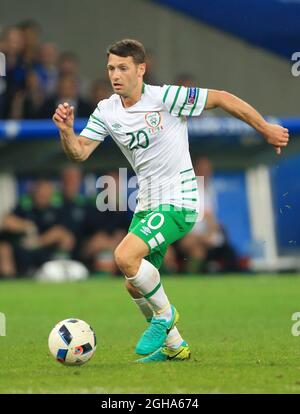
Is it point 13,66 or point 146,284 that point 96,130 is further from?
point 13,66

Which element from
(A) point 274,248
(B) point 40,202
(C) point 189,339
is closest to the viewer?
(C) point 189,339

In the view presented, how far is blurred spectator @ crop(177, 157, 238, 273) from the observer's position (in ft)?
60.7

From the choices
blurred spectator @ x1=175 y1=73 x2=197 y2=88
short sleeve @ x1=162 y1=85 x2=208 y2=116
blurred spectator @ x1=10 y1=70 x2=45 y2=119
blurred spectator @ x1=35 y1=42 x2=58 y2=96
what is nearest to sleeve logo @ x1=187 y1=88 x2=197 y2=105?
short sleeve @ x1=162 y1=85 x2=208 y2=116

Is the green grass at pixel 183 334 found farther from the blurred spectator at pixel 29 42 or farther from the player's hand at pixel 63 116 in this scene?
the blurred spectator at pixel 29 42

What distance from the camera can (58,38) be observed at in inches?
854

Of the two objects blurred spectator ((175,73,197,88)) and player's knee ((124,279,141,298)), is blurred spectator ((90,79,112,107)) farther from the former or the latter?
player's knee ((124,279,141,298))

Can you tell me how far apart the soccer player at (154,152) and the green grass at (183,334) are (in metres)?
0.38

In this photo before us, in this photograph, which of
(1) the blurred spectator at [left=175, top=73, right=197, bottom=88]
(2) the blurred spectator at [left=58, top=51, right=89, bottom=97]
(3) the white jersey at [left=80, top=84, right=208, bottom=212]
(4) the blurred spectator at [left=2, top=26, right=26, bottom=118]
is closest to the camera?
(3) the white jersey at [left=80, top=84, right=208, bottom=212]

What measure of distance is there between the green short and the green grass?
34.8 inches

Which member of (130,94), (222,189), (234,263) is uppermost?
(130,94)

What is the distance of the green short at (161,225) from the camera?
8.31 metres
